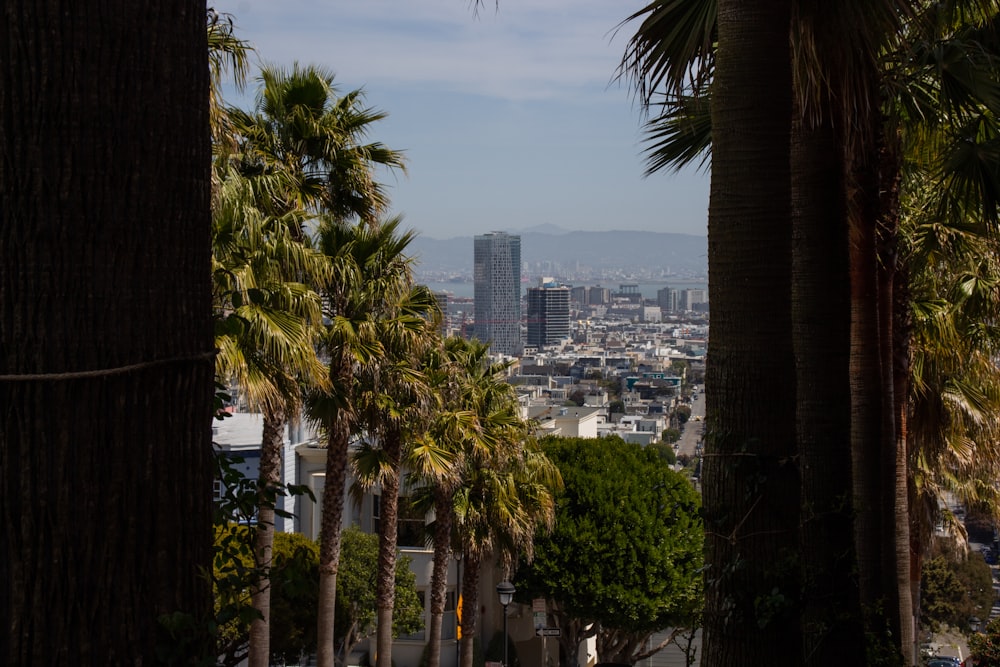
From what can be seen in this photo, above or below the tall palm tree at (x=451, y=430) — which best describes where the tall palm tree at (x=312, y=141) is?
above

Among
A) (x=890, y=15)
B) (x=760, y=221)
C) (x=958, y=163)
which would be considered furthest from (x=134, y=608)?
(x=958, y=163)

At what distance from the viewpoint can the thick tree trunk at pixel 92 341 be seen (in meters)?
2.27

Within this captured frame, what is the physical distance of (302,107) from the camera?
13.9 meters

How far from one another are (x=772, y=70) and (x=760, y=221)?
0.65 metres

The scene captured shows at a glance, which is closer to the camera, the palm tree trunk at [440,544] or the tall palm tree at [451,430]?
the tall palm tree at [451,430]

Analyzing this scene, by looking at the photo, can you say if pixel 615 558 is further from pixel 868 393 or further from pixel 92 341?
pixel 92 341

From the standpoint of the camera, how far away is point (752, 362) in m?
4.57

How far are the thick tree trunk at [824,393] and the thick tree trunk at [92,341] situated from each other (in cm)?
305

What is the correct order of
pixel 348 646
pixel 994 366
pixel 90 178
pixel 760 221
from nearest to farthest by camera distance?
pixel 90 178 → pixel 760 221 → pixel 994 366 → pixel 348 646

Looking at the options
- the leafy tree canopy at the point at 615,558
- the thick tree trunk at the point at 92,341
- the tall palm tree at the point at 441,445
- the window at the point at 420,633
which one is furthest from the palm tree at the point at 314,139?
the window at the point at 420,633

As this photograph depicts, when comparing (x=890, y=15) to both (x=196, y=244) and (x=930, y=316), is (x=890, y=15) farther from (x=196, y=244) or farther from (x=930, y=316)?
(x=930, y=316)

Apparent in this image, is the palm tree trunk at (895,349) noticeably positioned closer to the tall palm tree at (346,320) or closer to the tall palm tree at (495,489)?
the tall palm tree at (346,320)

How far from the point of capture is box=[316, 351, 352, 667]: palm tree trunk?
46.6ft

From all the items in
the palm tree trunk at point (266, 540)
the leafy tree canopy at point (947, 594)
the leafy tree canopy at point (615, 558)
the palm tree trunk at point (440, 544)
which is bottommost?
the leafy tree canopy at point (947, 594)
